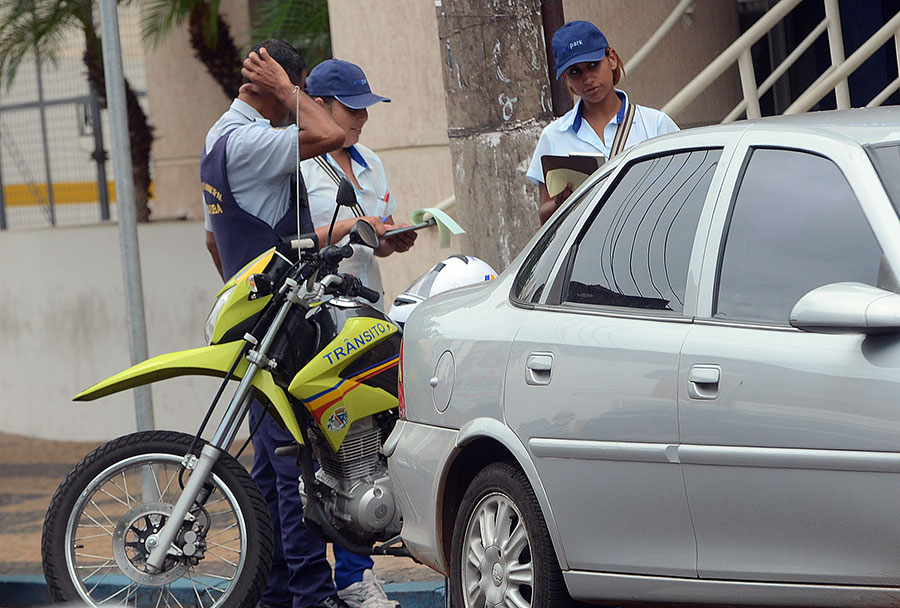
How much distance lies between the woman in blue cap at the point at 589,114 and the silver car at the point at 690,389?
139 centimetres

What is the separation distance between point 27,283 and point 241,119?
8250mm

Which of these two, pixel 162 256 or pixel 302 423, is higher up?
pixel 162 256

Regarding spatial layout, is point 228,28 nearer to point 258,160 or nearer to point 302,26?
point 302,26

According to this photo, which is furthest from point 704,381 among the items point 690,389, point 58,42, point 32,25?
point 58,42

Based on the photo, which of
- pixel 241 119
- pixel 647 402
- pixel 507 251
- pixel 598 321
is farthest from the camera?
pixel 507 251

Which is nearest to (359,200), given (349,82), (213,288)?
(349,82)

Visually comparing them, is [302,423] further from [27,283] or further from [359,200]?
[27,283]

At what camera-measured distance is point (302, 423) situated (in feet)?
18.2

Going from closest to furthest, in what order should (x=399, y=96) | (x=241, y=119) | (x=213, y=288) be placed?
1. (x=241, y=119)
2. (x=399, y=96)
3. (x=213, y=288)

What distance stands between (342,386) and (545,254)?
1.13m

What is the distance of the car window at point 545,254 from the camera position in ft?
15.0

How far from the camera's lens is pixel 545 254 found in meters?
4.65

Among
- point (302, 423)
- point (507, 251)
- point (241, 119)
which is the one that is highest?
point (241, 119)

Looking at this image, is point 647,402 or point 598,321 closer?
point 647,402
